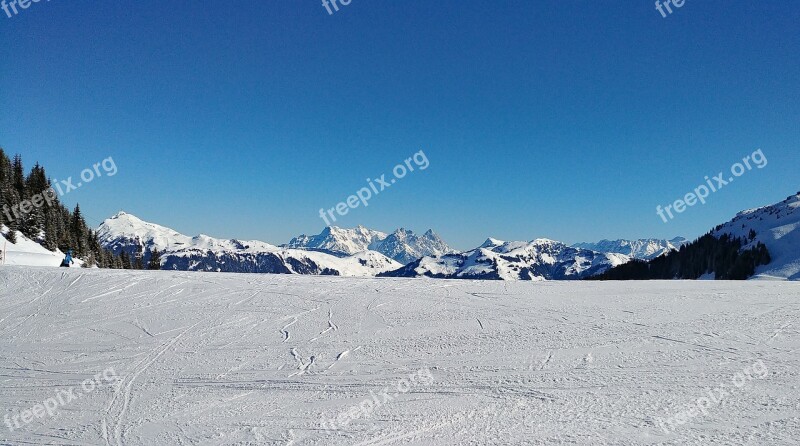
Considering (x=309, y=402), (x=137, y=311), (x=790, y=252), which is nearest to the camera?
(x=309, y=402)

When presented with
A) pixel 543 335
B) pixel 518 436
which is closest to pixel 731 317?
pixel 543 335

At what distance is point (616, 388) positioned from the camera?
7.51 m

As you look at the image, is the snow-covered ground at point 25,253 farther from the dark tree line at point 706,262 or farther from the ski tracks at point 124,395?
the dark tree line at point 706,262

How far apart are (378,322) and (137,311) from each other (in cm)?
794

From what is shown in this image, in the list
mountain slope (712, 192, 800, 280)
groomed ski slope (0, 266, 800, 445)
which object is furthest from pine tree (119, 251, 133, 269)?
mountain slope (712, 192, 800, 280)

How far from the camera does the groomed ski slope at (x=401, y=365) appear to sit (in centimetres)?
648

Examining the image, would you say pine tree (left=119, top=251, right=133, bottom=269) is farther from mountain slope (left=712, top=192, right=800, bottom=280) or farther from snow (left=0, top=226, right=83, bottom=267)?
mountain slope (left=712, top=192, right=800, bottom=280)

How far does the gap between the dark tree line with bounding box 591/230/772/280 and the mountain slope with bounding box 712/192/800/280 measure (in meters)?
2.69

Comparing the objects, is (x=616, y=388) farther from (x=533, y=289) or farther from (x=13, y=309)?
(x=13, y=309)

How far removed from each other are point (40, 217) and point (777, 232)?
167687mm

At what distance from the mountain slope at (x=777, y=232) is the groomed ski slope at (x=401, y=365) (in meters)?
105

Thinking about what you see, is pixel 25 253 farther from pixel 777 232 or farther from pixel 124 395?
pixel 777 232

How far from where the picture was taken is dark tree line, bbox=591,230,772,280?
4013 inches

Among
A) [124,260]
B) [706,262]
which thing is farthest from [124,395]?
[706,262]
